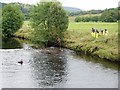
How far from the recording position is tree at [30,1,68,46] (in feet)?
221

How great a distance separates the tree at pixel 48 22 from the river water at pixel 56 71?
12709 millimetres

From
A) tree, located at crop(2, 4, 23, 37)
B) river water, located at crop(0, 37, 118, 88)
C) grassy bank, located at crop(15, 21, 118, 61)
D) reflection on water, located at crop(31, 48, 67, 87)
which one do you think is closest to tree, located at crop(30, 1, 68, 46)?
grassy bank, located at crop(15, 21, 118, 61)

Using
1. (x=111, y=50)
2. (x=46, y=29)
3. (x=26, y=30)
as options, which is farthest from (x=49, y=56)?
(x=26, y=30)

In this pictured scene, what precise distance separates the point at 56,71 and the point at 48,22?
28653 millimetres

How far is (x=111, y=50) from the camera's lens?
50.5 m

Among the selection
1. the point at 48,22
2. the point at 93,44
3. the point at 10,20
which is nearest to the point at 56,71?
the point at 93,44

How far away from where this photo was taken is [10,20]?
86.6 meters

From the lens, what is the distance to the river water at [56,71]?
34.4 m

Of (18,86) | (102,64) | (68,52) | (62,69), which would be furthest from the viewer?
(68,52)

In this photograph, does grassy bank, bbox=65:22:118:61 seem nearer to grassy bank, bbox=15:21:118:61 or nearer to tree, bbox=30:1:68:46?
grassy bank, bbox=15:21:118:61

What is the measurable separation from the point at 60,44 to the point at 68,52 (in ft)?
28.9

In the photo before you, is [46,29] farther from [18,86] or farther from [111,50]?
[18,86]

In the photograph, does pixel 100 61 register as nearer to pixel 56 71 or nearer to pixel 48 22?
pixel 56 71

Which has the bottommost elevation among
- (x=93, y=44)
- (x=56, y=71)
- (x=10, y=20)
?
(x=56, y=71)
